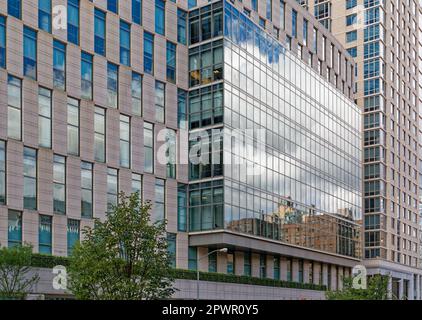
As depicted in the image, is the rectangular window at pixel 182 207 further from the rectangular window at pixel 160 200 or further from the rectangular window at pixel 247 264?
the rectangular window at pixel 247 264

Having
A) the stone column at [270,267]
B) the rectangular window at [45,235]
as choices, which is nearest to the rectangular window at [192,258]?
the stone column at [270,267]

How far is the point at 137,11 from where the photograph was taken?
53.0m

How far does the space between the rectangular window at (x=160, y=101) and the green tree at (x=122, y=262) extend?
24.6 metres

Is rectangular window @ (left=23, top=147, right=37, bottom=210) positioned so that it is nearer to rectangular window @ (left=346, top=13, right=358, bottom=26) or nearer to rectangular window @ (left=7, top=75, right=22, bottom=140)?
rectangular window @ (left=7, top=75, right=22, bottom=140)

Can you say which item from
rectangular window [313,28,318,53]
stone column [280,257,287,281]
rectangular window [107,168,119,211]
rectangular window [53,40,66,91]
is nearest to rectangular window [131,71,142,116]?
rectangular window [107,168,119,211]

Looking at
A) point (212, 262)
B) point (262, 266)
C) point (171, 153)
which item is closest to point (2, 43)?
point (171, 153)

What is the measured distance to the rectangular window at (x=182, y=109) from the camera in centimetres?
5588

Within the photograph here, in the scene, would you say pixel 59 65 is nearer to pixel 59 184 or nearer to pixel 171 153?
pixel 59 184

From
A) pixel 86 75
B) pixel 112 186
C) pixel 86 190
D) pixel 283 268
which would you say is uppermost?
pixel 86 75

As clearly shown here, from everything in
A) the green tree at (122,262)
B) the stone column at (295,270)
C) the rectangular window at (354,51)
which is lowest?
the stone column at (295,270)

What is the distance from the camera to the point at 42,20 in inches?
1735

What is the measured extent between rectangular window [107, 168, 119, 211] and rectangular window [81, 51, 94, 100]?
19.4ft

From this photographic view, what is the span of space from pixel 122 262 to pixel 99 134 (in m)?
22.7

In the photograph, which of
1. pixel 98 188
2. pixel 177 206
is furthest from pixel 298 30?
pixel 98 188
